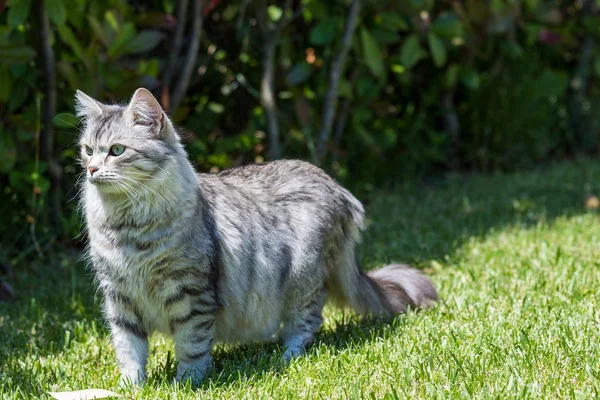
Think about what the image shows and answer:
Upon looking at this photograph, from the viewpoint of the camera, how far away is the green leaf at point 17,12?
4.33 metres

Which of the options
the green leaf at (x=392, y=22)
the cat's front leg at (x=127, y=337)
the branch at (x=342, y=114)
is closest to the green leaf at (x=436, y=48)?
the green leaf at (x=392, y=22)

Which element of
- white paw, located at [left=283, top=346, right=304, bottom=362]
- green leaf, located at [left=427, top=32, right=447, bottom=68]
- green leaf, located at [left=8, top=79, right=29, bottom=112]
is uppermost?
green leaf, located at [left=427, top=32, right=447, bottom=68]

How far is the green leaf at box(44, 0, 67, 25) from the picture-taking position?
433cm

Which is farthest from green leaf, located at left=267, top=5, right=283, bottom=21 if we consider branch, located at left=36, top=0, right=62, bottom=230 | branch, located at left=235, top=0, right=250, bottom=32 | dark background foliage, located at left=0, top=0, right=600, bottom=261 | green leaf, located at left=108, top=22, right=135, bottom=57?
branch, located at left=36, top=0, right=62, bottom=230

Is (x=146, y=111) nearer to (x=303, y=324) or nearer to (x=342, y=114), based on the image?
(x=303, y=324)

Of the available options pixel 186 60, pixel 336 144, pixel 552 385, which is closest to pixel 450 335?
pixel 552 385

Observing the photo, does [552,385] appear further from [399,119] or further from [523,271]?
[399,119]

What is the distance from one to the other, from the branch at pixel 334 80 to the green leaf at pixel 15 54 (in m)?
2.40

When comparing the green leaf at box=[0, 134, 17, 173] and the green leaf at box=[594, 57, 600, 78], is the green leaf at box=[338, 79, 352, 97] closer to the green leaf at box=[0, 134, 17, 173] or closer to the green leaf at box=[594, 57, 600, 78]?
the green leaf at box=[0, 134, 17, 173]

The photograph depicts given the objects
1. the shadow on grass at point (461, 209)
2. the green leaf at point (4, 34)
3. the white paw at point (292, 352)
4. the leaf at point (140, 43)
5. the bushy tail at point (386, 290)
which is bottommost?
the shadow on grass at point (461, 209)

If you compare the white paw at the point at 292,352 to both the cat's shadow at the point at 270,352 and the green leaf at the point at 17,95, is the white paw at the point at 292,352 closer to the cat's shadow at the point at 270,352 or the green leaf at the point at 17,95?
the cat's shadow at the point at 270,352

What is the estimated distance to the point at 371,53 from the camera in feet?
19.5

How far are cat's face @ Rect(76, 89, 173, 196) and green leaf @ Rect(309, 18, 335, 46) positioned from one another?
2.92m

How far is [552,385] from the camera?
8.96 ft
